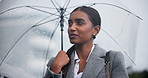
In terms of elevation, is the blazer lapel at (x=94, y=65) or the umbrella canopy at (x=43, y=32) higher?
the umbrella canopy at (x=43, y=32)

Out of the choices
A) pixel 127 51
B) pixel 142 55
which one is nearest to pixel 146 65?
pixel 142 55

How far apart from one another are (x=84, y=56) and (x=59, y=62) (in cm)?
18

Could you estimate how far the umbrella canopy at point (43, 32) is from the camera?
6.52ft

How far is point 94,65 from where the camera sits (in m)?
1.94

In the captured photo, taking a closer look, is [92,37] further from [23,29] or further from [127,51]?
[23,29]

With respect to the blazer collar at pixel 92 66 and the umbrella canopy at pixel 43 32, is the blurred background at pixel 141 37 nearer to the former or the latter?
the umbrella canopy at pixel 43 32

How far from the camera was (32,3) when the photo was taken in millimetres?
2041

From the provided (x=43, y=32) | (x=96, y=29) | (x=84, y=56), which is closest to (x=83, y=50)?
(x=84, y=56)

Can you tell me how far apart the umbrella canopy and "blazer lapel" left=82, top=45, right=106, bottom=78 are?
0.25 ft

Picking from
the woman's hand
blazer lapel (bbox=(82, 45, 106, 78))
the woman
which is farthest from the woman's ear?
the woman's hand

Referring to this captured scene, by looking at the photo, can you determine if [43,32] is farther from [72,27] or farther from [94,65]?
[94,65]

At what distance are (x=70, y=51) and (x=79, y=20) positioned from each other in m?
0.22

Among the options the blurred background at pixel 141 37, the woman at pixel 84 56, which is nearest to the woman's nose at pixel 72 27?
the woman at pixel 84 56

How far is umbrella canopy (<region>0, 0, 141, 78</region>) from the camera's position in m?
1.99
